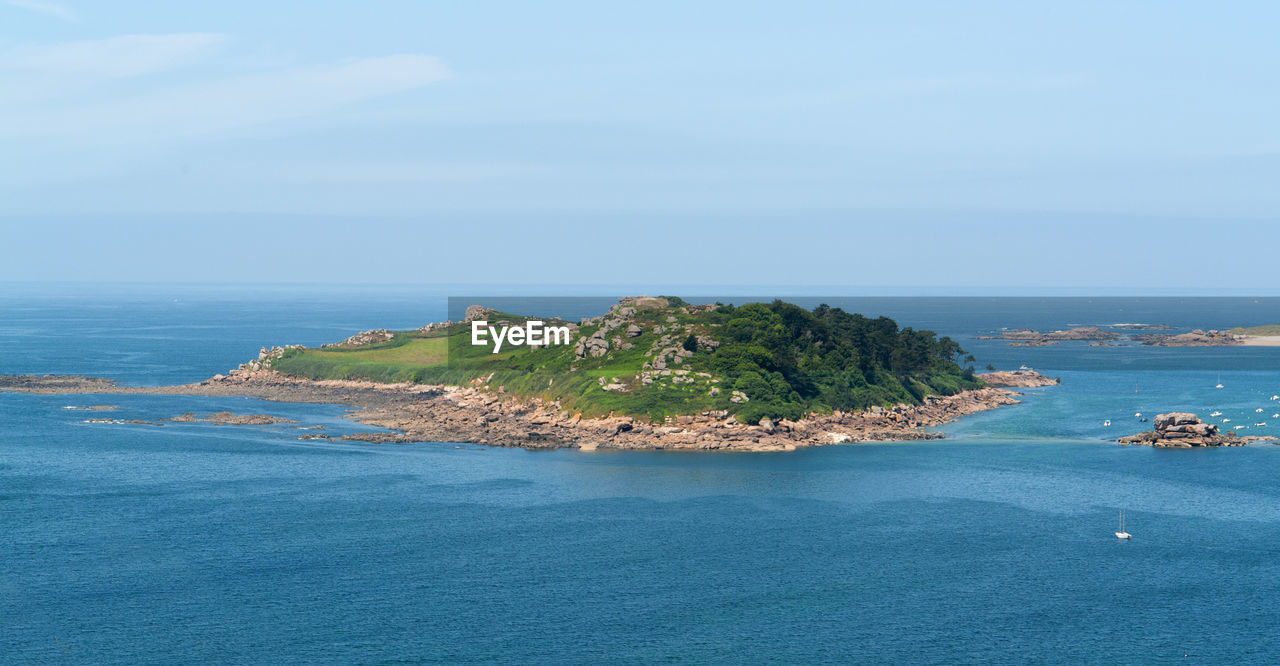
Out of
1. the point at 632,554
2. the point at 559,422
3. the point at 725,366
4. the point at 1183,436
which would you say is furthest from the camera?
the point at 725,366

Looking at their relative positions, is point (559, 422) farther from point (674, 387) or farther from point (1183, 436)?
point (1183, 436)

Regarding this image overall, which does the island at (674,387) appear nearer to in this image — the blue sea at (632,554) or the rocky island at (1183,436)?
the blue sea at (632,554)

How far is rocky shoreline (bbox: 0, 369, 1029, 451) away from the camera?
136m

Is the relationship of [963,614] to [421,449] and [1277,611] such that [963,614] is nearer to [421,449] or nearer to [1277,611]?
[1277,611]

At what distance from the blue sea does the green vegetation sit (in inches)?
571

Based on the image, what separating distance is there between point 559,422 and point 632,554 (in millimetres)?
60412

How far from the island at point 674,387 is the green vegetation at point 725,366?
0.27 m

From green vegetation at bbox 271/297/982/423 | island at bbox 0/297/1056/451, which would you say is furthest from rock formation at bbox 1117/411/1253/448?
green vegetation at bbox 271/297/982/423

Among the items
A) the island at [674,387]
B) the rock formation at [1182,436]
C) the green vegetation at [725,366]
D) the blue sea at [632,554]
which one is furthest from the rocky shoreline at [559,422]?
the rock formation at [1182,436]

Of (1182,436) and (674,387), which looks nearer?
(1182,436)

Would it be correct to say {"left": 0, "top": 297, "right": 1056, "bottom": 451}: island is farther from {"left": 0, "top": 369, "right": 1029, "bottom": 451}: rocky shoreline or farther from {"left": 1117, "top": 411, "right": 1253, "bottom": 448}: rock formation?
{"left": 1117, "top": 411, "right": 1253, "bottom": 448}: rock formation

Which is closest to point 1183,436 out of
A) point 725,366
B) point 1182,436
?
point 1182,436

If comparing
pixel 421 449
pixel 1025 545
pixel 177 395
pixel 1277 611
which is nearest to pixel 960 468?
pixel 1025 545

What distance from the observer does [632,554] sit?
8606cm
